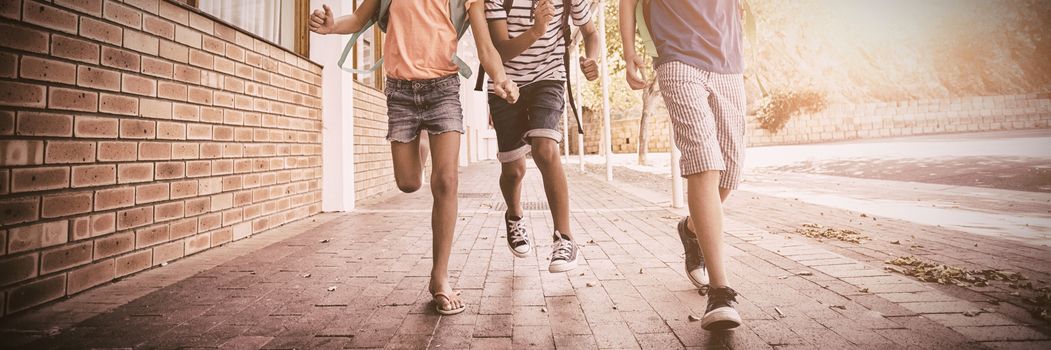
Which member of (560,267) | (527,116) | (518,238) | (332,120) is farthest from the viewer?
(332,120)

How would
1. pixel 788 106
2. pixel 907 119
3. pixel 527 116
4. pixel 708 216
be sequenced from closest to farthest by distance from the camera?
pixel 708 216, pixel 527 116, pixel 907 119, pixel 788 106

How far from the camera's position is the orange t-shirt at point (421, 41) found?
94.0 inches

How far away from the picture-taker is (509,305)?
94.5 inches

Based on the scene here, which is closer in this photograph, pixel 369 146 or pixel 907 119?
pixel 369 146

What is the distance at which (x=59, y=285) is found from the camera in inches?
95.4

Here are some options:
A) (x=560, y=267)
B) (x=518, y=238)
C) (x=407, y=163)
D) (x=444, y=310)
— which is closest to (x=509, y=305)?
(x=444, y=310)

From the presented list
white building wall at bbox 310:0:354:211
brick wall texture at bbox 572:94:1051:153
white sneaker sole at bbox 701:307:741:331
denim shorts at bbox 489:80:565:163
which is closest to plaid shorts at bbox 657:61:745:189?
white sneaker sole at bbox 701:307:741:331

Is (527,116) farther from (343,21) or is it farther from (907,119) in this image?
(907,119)

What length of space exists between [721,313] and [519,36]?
1.58 metres

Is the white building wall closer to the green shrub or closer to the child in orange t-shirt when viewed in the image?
the child in orange t-shirt

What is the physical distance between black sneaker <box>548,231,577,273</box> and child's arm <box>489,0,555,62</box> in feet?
3.36

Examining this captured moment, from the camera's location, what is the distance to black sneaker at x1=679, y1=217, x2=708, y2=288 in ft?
8.41

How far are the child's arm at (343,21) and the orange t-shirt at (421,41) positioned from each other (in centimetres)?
16

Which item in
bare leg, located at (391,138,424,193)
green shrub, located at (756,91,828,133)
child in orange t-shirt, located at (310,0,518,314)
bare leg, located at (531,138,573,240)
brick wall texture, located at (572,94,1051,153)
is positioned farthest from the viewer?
green shrub, located at (756,91,828,133)
